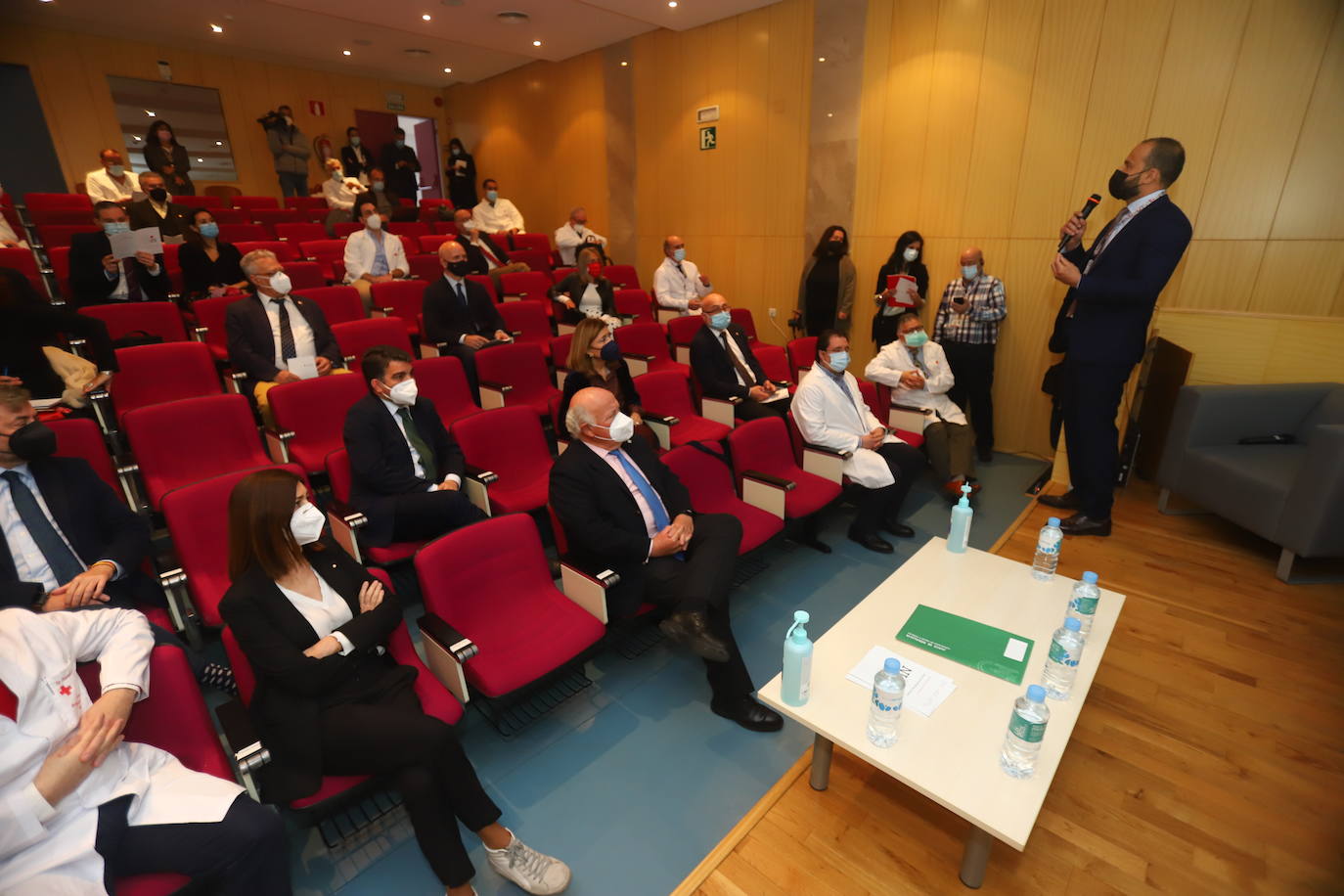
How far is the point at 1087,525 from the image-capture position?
12.0ft

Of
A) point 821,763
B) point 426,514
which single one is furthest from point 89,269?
point 821,763

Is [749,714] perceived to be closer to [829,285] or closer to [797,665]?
[797,665]

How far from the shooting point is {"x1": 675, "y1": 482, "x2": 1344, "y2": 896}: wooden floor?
1.77 meters

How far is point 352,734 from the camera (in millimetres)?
1675

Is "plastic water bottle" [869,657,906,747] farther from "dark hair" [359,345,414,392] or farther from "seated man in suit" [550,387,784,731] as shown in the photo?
"dark hair" [359,345,414,392]

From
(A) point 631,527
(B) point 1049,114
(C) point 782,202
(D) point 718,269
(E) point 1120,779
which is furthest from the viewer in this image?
(D) point 718,269

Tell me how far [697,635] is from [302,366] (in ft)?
10.2

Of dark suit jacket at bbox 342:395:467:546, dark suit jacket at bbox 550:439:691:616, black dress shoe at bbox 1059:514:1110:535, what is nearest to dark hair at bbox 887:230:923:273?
black dress shoe at bbox 1059:514:1110:535

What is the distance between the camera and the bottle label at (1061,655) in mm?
1862

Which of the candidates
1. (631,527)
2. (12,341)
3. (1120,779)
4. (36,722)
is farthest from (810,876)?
(12,341)

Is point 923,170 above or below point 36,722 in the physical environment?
above

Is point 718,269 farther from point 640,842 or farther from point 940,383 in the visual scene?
point 640,842

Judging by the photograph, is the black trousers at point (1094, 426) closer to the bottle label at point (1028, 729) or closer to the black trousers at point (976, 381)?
the black trousers at point (976, 381)

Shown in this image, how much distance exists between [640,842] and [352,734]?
91 centimetres
